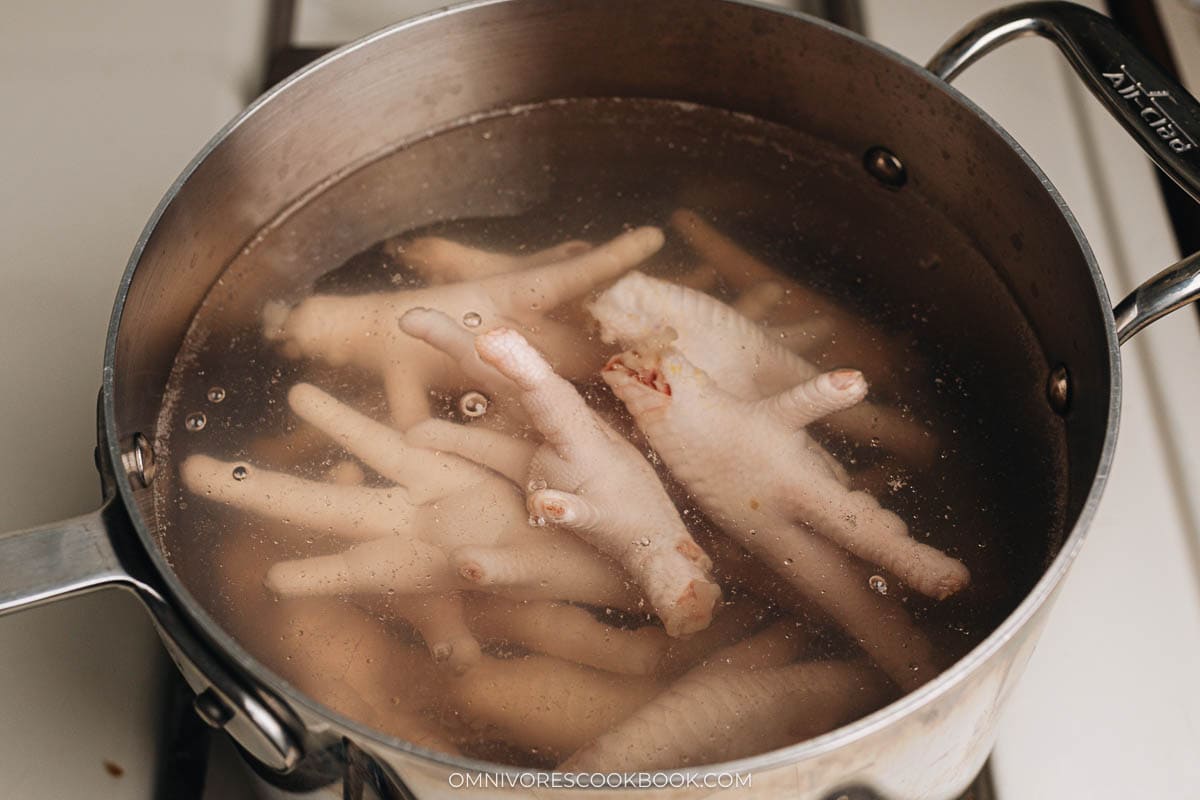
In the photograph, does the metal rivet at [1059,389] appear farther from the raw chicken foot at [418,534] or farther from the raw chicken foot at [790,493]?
the raw chicken foot at [418,534]

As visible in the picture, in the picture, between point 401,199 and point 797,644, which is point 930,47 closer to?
point 401,199

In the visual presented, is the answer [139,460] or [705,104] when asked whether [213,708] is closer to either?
[139,460]

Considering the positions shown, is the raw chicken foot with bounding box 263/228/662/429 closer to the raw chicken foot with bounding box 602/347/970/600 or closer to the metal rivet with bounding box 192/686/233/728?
the raw chicken foot with bounding box 602/347/970/600

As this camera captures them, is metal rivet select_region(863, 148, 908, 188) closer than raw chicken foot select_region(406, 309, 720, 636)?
No

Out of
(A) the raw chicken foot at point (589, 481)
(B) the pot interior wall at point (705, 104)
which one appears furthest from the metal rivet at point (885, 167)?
(A) the raw chicken foot at point (589, 481)

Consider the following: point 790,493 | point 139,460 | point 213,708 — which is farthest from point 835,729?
point 139,460

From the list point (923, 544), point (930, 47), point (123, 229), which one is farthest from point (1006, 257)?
point (123, 229)

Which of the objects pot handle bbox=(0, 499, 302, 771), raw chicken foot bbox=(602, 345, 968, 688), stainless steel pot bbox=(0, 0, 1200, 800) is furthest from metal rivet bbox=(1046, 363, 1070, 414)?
pot handle bbox=(0, 499, 302, 771)
